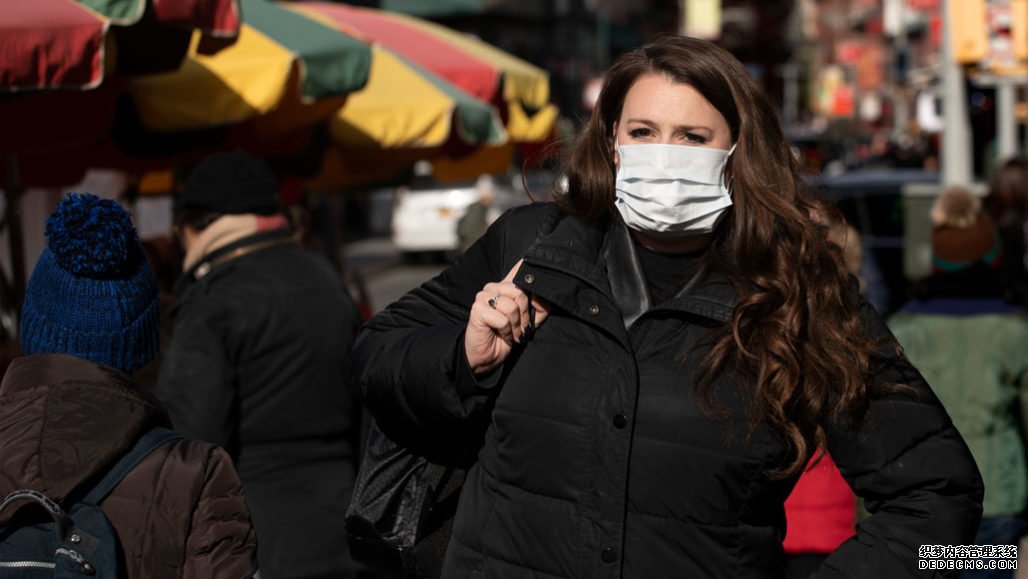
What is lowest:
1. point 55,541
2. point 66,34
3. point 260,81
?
point 55,541

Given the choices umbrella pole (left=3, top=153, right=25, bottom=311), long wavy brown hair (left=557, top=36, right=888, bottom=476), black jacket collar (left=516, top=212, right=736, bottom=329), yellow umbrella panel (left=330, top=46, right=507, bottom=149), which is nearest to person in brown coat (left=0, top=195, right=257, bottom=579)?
black jacket collar (left=516, top=212, right=736, bottom=329)

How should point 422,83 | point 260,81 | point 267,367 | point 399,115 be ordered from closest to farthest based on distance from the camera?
point 267,367 < point 260,81 < point 399,115 < point 422,83

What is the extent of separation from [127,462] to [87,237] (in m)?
0.41

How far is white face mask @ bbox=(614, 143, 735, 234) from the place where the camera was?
2.58 m

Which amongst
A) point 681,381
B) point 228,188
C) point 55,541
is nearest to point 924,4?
point 228,188

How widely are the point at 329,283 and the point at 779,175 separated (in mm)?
2164

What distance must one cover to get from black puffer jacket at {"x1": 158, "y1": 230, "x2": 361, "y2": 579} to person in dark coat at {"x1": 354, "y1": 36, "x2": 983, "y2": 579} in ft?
5.26

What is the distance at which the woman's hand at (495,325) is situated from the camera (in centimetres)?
245

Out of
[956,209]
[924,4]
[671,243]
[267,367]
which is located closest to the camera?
[671,243]

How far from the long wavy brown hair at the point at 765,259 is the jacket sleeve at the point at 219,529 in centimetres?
80

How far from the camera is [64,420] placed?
2.35 metres

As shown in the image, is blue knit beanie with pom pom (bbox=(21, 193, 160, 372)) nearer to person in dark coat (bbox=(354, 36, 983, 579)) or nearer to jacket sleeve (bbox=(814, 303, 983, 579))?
person in dark coat (bbox=(354, 36, 983, 579))

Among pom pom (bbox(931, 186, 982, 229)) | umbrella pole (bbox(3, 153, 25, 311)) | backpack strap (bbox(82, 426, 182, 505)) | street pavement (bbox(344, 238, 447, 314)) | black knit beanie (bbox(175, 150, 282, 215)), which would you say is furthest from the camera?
street pavement (bbox(344, 238, 447, 314))

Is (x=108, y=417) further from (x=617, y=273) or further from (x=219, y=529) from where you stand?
(x=617, y=273)
